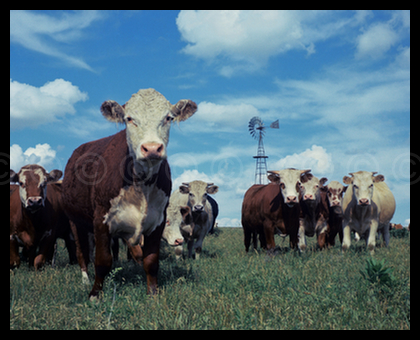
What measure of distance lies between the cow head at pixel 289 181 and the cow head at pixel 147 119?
4.16m

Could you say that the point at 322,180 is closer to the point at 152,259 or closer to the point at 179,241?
the point at 179,241

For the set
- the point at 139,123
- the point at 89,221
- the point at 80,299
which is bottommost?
the point at 80,299

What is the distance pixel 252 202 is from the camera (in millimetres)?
10859

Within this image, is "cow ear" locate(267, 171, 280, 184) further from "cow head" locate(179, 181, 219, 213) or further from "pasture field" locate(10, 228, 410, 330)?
"pasture field" locate(10, 228, 410, 330)

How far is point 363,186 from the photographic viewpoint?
9.57 meters

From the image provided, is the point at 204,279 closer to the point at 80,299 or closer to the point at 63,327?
the point at 80,299

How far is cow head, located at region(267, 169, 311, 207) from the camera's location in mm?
8656

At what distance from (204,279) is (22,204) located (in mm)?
4593

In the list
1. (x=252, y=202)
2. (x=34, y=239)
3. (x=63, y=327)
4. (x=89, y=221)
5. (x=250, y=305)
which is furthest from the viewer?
(x=252, y=202)

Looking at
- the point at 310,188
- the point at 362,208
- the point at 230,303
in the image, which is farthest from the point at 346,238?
the point at 230,303

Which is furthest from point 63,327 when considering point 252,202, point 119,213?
point 252,202

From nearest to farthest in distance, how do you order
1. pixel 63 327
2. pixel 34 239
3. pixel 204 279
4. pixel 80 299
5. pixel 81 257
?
pixel 63 327 → pixel 80 299 → pixel 204 279 → pixel 81 257 → pixel 34 239

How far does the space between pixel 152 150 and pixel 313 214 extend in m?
7.25

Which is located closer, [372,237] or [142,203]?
[142,203]
